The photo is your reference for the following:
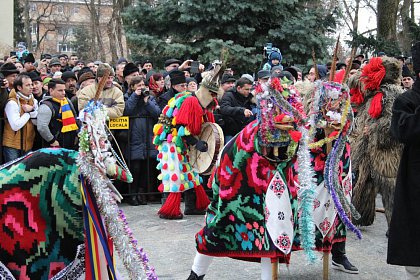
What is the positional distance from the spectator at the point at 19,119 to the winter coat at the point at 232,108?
2.87m

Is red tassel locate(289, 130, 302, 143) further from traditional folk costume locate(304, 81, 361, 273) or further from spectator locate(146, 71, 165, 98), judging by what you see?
spectator locate(146, 71, 165, 98)

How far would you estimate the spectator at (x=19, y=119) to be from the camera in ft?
29.0

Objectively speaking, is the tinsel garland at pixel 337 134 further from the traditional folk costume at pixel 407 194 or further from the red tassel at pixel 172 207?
the red tassel at pixel 172 207

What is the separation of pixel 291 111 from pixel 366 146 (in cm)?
289

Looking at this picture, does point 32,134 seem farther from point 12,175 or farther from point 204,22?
point 204,22

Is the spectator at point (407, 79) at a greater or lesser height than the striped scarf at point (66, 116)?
greater

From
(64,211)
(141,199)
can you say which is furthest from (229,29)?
(64,211)

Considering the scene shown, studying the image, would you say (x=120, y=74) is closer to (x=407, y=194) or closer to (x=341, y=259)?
(x=341, y=259)

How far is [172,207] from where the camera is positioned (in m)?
9.09

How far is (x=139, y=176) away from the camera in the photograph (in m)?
10.4

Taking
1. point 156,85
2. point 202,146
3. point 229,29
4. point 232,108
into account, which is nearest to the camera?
point 202,146

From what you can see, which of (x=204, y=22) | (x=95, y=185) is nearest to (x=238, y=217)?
(x=95, y=185)

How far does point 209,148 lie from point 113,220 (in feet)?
15.0

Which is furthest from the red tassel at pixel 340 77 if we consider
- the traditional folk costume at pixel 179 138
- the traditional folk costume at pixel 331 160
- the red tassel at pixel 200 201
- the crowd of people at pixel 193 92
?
the red tassel at pixel 200 201
